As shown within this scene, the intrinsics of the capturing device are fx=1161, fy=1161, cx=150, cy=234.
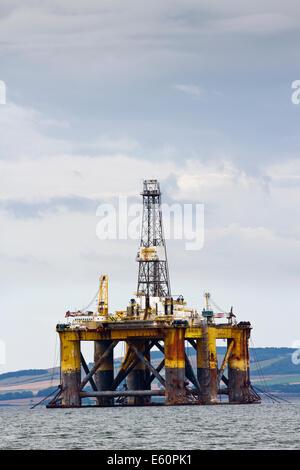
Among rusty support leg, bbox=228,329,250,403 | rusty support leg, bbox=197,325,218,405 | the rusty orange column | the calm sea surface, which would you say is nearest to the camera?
the calm sea surface

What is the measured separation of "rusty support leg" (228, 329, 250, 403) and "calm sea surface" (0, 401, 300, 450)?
12.7 metres

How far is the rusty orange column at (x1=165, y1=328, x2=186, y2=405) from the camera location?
12562 cm

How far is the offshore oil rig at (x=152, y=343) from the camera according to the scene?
126m

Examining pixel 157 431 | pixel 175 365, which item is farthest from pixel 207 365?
pixel 157 431

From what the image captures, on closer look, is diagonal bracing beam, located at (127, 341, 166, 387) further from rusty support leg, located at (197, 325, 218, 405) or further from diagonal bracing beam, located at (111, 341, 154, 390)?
rusty support leg, located at (197, 325, 218, 405)

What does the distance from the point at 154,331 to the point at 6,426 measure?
22214 millimetres

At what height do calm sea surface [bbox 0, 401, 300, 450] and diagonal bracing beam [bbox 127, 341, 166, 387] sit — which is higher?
diagonal bracing beam [bbox 127, 341, 166, 387]

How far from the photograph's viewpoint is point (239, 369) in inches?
5389

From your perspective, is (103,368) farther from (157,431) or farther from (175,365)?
(157,431)

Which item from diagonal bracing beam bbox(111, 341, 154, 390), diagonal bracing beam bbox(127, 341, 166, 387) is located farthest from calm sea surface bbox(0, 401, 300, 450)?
diagonal bracing beam bbox(111, 341, 154, 390)

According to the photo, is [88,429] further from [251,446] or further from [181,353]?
[181,353]

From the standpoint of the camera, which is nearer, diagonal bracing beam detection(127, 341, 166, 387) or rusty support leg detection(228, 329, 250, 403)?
diagonal bracing beam detection(127, 341, 166, 387)

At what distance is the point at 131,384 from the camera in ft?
456
